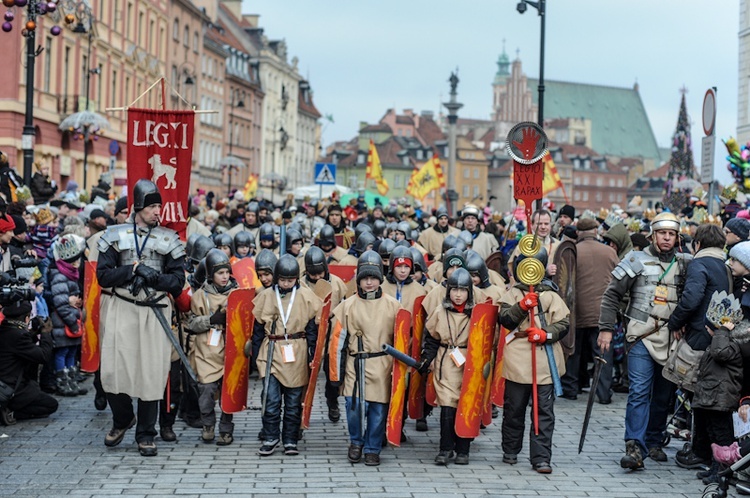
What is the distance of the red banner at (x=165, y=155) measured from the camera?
36.7ft

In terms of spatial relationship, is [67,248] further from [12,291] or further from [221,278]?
[12,291]

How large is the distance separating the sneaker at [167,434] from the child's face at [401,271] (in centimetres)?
251

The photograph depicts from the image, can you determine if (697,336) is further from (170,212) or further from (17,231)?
(17,231)

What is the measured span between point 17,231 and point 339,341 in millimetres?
3959

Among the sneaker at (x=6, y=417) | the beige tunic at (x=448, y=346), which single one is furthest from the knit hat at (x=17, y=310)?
the beige tunic at (x=448, y=346)

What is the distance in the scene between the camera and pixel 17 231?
39.2 ft

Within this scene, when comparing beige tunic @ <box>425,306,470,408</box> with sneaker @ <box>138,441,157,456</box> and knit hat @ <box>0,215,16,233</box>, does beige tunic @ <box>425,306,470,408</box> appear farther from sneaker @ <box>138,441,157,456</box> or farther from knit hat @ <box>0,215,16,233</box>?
knit hat @ <box>0,215,16,233</box>

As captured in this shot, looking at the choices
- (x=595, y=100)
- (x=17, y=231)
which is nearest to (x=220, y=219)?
(x=17, y=231)

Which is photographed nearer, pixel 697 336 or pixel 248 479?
pixel 248 479

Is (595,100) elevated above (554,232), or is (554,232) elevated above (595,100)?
(595,100)

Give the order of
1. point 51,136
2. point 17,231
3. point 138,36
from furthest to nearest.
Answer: point 138,36 < point 51,136 < point 17,231

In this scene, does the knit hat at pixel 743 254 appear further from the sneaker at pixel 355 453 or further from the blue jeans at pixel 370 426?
the sneaker at pixel 355 453

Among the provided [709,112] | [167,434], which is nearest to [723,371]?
[167,434]

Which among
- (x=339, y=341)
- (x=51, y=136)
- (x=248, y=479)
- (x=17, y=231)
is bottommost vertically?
(x=248, y=479)
